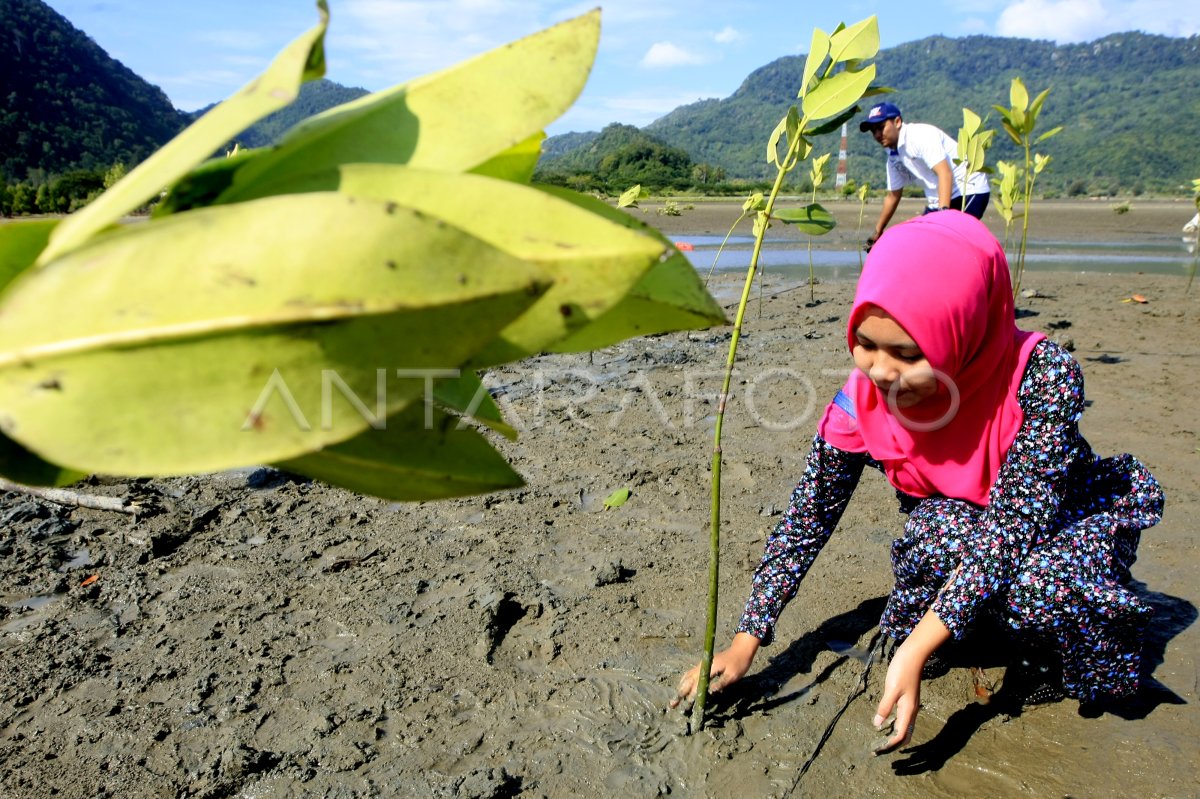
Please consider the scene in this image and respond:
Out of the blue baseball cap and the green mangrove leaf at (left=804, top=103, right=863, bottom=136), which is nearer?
the green mangrove leaf at (left=804, top=103, right=863, bottom=136)

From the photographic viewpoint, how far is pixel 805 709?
192cm

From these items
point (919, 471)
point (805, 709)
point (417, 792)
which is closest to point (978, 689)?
point (805, 709)

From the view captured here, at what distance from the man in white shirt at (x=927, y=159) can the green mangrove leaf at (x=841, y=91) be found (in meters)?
3.97

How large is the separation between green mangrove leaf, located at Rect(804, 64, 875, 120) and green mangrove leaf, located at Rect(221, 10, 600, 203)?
124 centimetres

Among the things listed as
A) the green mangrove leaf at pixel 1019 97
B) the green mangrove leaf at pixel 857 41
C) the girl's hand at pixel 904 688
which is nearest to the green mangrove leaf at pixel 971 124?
the green mangrove leaf at pixel 1019 97

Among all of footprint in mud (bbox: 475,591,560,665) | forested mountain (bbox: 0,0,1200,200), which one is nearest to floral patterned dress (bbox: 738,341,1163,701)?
footprint in mud (bbox: 475,591,560,665)

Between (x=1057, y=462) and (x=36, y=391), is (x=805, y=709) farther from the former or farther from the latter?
(x=36, y=391)

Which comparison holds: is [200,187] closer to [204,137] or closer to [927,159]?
[204,137]

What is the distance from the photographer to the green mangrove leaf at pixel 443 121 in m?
0.31

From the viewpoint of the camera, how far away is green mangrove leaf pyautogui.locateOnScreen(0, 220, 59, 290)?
299 millimetres

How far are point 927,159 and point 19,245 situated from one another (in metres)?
5.69

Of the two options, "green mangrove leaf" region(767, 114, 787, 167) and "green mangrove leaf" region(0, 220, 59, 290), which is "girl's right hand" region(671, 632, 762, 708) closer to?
"green mangrove leaf" region(767, 114, 787, 167)

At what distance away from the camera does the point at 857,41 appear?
1444 mm

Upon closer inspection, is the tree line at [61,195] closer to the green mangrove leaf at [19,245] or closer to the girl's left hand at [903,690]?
the green mangrove leaf at [19,245]
